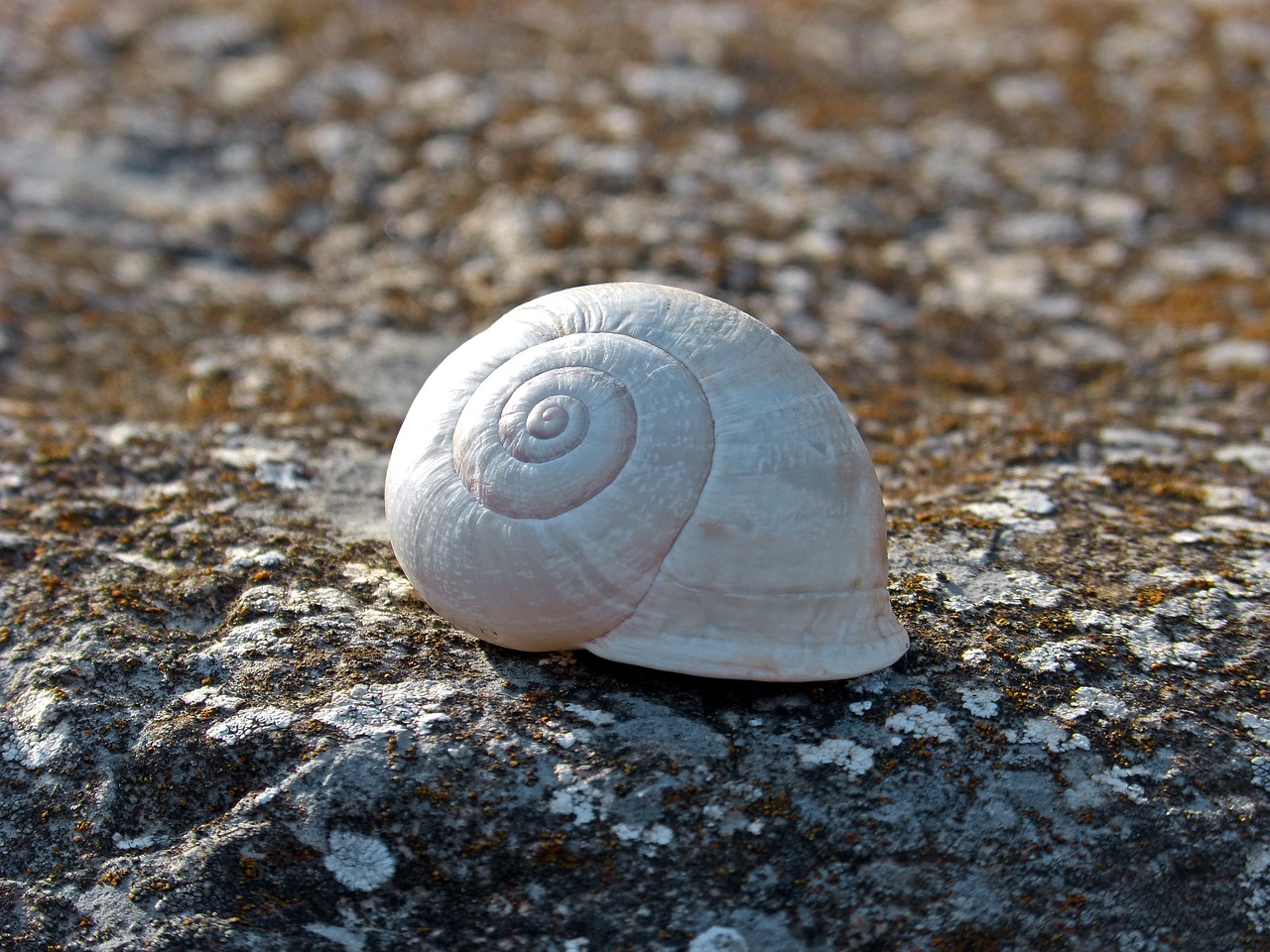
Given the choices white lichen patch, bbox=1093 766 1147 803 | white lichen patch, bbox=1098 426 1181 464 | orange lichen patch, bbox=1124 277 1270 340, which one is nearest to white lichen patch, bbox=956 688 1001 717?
white lichen patch, bbox=1093 766 1147 803

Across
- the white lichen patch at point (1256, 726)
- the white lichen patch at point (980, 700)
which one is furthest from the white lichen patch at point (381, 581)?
the white lichen patch at point (1256, 726)

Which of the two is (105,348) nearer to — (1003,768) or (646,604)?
(646,604)

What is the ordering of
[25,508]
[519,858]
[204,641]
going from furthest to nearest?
[25,508] → [204,641] → [519,858]

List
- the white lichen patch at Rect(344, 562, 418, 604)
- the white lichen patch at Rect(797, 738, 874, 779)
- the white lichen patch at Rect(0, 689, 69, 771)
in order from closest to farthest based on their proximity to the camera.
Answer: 1. the white lichen patch at Rect(797, 738, 874, 779)
2. the white lichen patch at Rect(0, 689, 69, 771)
3. the white lichen patch at Rect(344, 562, 418, 604)

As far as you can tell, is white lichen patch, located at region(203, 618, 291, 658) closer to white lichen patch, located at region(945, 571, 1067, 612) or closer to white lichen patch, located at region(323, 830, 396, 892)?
white lichen patch, located at region(323, 830, 396, 892)

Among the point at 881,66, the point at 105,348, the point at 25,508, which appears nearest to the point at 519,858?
the point at 25,508

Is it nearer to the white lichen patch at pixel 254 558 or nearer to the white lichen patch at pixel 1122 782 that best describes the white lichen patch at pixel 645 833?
the white lichen patch at pixel 1122 782
